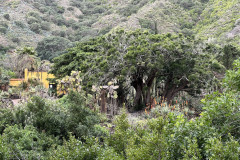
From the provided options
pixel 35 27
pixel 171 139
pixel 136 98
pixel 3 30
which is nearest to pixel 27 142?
pixel 171 139

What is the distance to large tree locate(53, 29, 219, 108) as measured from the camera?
1203cm

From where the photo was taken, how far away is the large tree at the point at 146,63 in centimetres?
1203

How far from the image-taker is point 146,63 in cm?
1275

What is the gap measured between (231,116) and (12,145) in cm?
367

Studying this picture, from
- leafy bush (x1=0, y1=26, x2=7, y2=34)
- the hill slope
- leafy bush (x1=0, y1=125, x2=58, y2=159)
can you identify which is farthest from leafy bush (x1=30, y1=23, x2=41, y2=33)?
leafy bush (x1=0, y1=125, x2=58, y2=159)

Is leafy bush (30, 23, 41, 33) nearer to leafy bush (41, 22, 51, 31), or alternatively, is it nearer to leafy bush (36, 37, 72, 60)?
leafy bush (41, 22, 51, 31)

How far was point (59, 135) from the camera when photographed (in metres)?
6.18

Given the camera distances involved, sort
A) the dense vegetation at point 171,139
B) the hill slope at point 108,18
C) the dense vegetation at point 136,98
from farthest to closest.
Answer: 1. the hill slope at point 108,18
2. the dense vegetation at point 136,98
3. the dense vegetation at point 171,139

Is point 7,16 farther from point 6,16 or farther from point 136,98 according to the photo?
point 136,98

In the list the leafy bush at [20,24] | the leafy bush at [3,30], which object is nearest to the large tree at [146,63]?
the leafy bush at [3,30]

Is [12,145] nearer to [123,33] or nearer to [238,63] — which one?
[238,63]

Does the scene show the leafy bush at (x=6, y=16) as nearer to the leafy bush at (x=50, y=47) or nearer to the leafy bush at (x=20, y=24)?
the leafy bush at (x=20, y=24)

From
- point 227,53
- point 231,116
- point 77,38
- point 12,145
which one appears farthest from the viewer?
point 77,38

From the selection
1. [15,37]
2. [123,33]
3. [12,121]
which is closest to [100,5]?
[15,37]
